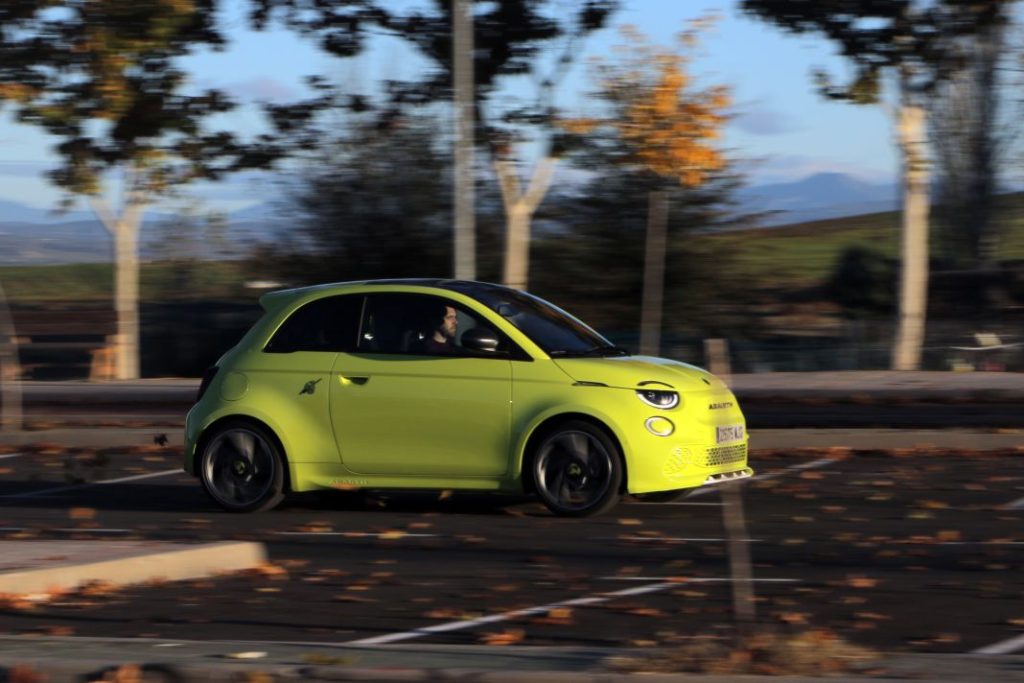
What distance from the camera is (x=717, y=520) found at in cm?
1130

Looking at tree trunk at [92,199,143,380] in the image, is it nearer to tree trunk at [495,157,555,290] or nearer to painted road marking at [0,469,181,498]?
tree trunk at [495,157,555,290]

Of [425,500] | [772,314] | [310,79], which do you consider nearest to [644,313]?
[772,314]

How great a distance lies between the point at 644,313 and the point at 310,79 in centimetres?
821

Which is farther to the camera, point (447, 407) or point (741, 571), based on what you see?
point (447, 407)

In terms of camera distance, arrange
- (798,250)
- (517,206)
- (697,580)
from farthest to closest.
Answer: (798,250) → (517,206) → (697,580)

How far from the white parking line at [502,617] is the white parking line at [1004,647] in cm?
192

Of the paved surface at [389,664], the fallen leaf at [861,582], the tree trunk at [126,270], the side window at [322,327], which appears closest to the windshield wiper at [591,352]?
the side window at [322,327]

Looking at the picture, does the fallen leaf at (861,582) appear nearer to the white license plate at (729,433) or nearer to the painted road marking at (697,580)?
the painted road marking at (697,580)

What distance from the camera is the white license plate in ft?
37.4

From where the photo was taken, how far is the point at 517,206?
29312mm

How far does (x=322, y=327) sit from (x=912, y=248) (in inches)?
829

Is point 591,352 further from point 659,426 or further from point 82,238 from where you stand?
point 82,238

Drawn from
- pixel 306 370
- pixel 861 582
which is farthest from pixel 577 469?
pixel 861 582

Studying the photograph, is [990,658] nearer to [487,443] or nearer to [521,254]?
[487,443]
